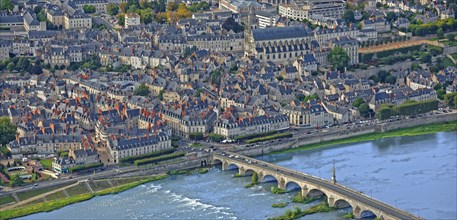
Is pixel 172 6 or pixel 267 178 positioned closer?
pixel 267 178

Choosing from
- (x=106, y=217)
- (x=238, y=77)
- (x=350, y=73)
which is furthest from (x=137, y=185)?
(x=350, y=73)

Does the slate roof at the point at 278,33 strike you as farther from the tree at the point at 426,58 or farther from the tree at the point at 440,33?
the tree at the point at 440,33

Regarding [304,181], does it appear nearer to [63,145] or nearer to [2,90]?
[63,145]

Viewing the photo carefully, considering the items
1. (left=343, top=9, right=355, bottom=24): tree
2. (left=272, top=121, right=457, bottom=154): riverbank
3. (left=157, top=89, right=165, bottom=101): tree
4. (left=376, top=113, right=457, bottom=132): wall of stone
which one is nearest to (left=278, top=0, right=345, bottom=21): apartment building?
(left=343, top=9, right=355, bottom=24): tree

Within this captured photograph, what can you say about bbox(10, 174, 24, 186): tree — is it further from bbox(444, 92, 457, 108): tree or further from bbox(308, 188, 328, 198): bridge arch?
bbox(444, 92, 457, 108): tree

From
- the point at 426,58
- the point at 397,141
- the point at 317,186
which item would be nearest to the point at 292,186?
the point at 317,186

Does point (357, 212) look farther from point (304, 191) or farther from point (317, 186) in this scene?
point (304, 191)
